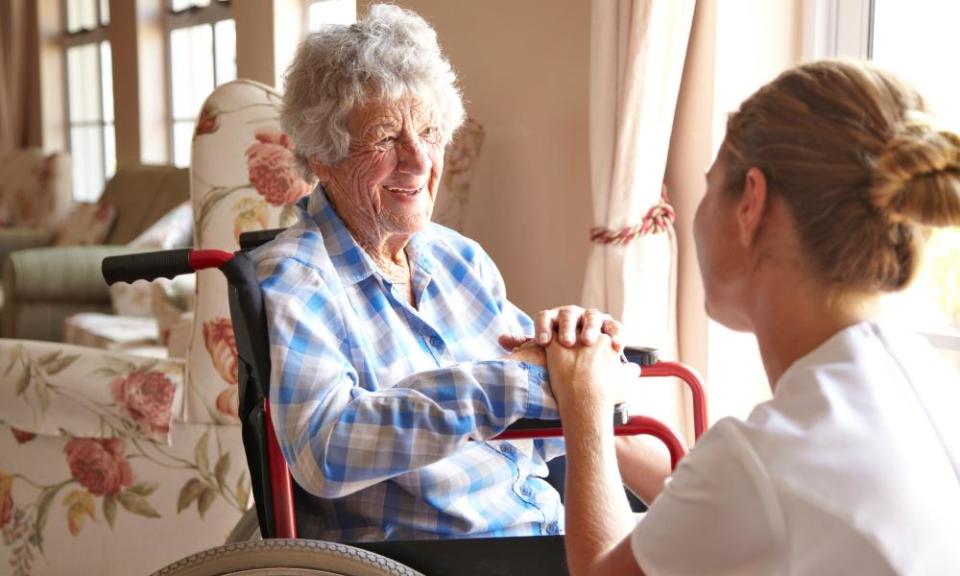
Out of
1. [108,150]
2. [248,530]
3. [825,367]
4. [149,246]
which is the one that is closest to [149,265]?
[248,530]

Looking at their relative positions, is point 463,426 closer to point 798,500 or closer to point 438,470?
point 438,470

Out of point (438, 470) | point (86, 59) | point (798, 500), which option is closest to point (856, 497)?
point (798, 500)

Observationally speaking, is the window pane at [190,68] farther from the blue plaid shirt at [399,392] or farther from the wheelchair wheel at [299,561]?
the wheelchair wheel at [299,561]

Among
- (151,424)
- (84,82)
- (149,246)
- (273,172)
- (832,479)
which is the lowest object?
(151,424)

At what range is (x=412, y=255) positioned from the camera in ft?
5.37

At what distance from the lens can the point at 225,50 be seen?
5430 millimetres

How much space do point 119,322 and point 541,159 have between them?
1.96m

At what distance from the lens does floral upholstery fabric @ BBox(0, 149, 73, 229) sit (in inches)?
238

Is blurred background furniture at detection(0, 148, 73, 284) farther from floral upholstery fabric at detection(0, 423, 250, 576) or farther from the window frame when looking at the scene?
the window frame

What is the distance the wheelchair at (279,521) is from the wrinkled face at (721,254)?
0.70ft

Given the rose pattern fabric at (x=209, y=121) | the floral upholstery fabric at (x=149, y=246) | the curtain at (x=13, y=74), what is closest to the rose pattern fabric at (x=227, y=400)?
the rose pattern fabric at (x=209, y=121)

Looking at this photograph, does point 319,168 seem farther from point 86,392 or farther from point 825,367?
point 86,392

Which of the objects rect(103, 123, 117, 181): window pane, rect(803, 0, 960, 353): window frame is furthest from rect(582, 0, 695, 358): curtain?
rect(103, 123, 117, 181): window pane

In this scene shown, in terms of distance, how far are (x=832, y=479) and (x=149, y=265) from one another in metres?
0.86
